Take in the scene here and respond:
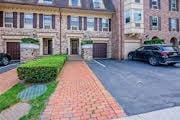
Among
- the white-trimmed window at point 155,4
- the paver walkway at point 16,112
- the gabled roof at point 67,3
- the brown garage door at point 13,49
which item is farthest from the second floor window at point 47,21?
the paver walkway at point 16,112

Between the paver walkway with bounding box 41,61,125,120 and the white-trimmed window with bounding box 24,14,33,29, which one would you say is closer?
the paver walkway with bounding box 41,61,125,120

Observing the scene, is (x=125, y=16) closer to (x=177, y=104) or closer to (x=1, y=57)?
(x=1, y=57)

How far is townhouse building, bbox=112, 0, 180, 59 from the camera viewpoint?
25.4 meters

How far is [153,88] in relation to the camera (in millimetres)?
8609

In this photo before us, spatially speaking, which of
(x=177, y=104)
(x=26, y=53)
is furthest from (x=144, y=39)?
(x=177, y=104)

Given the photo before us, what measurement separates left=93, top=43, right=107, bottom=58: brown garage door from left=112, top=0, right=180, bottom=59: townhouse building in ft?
3.81

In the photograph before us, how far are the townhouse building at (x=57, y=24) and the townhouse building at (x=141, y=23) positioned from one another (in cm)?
147

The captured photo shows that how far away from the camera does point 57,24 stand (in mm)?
25469

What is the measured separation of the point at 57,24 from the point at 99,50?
20.5ft

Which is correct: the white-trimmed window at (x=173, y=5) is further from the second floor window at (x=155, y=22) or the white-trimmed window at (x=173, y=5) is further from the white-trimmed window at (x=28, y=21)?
the white-trimmed window at (x=28, y=21)

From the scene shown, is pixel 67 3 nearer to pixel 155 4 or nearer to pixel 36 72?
pixel 155 4

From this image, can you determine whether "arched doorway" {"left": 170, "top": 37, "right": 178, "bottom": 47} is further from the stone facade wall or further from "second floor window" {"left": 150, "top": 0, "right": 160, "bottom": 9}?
"second floor window" {"left": 150, "top": 0, "right": 160, "bottom": 9}

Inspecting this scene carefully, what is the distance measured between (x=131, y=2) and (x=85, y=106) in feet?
68.9

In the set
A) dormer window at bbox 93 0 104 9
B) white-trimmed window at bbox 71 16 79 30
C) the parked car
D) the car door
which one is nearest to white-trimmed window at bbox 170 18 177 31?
A: dormer window at bbox 93 0 104 9
